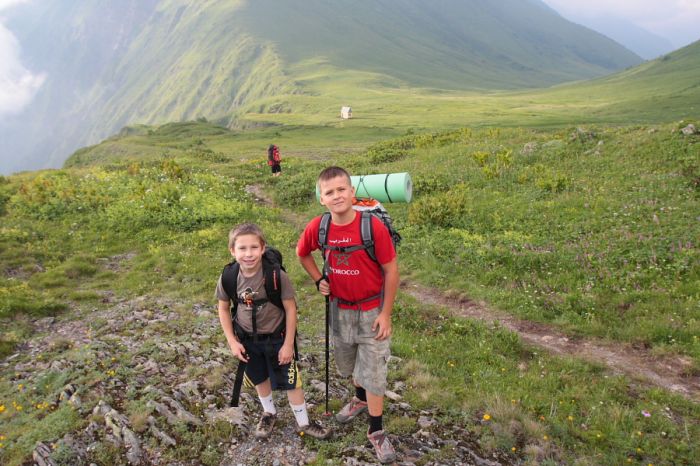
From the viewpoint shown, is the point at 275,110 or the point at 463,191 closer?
the point at 463,191

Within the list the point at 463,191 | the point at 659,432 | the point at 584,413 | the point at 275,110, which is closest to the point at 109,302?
the point at 584,413

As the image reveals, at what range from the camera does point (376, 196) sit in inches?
413

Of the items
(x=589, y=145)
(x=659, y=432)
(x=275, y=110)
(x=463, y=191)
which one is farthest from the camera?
(x=275, y=110)

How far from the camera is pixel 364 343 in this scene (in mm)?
5352

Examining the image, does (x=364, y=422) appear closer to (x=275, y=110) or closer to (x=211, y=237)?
(x=211, y=237)

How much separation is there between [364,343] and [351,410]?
139 centimetres

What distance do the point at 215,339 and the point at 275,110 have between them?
15478 cm

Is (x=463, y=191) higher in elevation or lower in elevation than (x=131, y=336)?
higher

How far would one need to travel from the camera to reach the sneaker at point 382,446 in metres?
5.26

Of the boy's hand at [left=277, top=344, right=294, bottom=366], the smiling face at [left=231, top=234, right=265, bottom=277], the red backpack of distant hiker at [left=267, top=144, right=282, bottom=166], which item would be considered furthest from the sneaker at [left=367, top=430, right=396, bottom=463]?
the red backpack of distant hiker at [left=267, top=144, right=282, bottom=166]

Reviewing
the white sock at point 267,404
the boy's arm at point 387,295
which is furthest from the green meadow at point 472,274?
the boy's arm at point 387,295

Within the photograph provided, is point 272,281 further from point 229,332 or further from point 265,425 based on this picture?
point 265,425

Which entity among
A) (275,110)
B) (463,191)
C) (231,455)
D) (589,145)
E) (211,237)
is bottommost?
(231,455)

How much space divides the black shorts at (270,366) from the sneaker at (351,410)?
87cm
